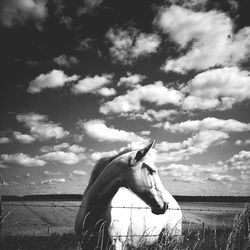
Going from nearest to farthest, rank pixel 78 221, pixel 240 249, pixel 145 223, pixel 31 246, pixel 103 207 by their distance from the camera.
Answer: pixel 240 249 < pixel 103 207 < pixel 78 221 < pixel 145 223 < pixel 31 246

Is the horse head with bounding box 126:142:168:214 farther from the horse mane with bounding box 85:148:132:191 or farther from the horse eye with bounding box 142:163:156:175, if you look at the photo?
the horse mane with bounding box 85:148:132:191

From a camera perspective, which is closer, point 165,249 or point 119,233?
point 165,249

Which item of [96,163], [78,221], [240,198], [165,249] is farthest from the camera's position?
[240,198]

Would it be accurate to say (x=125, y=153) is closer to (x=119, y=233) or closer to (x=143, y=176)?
(x=143, y=176)

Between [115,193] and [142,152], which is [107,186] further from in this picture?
[142,152]

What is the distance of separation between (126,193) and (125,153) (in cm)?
170

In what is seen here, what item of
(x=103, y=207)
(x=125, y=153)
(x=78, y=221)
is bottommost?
(x=78, y=221)

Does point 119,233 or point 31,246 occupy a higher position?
point 119,233

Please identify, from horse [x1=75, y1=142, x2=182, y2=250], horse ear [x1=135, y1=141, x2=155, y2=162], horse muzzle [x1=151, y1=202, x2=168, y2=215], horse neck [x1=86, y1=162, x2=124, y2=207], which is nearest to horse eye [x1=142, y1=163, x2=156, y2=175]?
horse [x1=75, y1=142, x2=182, y2=250]

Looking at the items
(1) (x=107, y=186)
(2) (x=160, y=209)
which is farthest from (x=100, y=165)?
(2) (x=160, y=209)

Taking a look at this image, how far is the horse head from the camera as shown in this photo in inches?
181

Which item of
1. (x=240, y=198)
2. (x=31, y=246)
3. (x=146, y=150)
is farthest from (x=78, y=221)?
(x=240, y=198)

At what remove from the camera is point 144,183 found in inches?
183

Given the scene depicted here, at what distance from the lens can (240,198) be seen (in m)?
131
